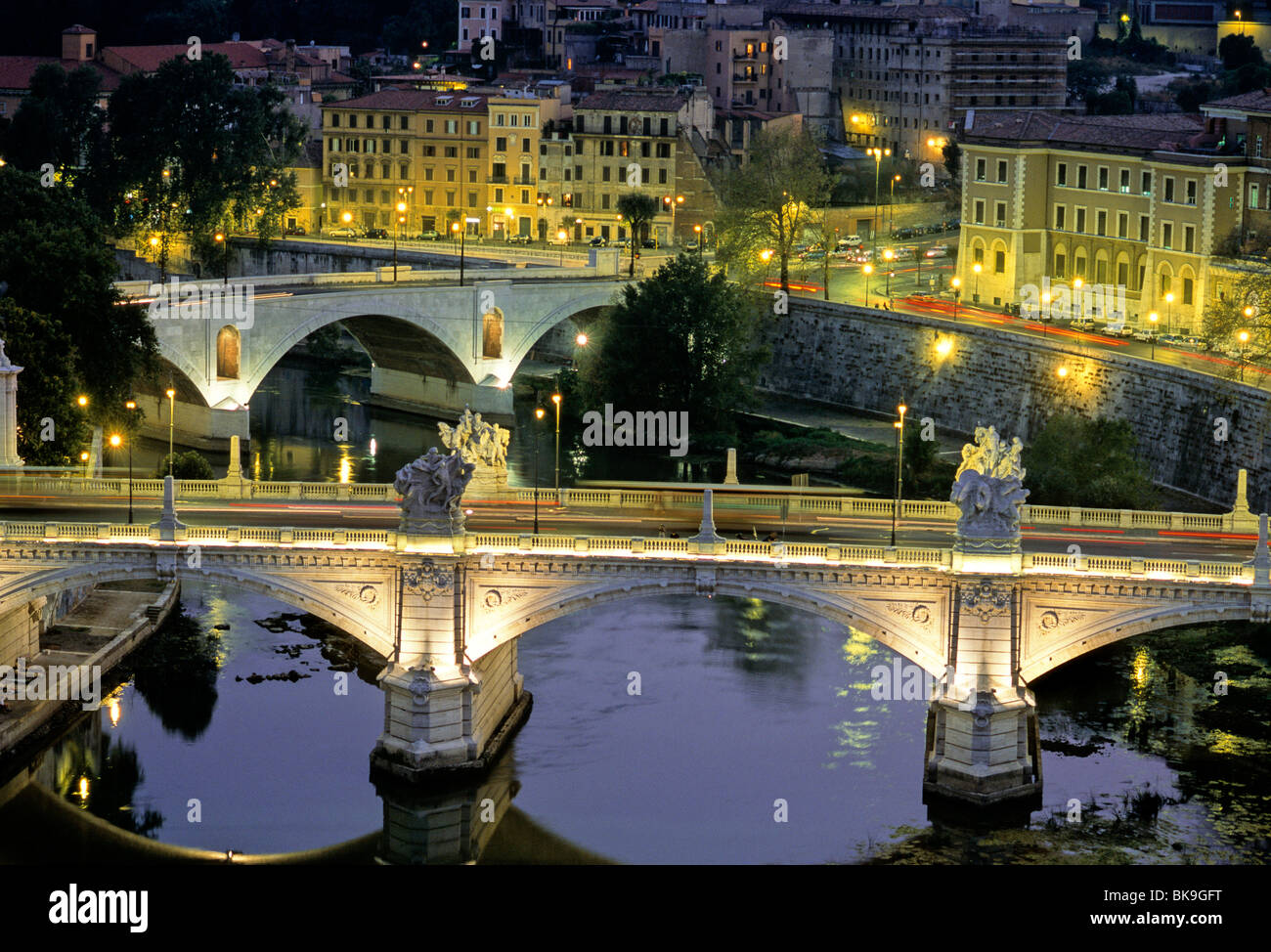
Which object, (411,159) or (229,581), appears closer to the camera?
(229,581)

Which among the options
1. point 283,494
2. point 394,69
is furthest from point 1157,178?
point 394,69

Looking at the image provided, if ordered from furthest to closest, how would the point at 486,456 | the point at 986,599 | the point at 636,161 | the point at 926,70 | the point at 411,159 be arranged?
the point at 926,70 < the point at 411,159 < the point at 636,161 < the point at 486,456 < the point at 986,599

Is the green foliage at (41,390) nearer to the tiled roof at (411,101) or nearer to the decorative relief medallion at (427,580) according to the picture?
the decorative relief medallion at (427,580)

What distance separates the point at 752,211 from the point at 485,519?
178 feet

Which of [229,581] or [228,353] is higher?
[228,353]

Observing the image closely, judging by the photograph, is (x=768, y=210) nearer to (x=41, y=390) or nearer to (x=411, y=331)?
(x=411, y=331)

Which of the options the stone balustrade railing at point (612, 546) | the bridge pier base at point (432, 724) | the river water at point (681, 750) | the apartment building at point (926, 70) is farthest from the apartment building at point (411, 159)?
the bridge pier base at point (432, 724)

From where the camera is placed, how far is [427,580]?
70.6m

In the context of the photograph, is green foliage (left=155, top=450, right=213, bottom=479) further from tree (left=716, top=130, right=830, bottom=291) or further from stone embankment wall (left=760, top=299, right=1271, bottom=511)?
tree (left=716, top=130, right=830, bottom=291)

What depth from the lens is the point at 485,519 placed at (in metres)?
75.9

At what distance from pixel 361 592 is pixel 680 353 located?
4353 cm

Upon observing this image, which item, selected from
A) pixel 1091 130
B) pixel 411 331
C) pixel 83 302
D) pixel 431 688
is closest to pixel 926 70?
pixel 1091 130

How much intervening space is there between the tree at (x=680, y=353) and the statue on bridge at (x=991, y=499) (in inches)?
1720
